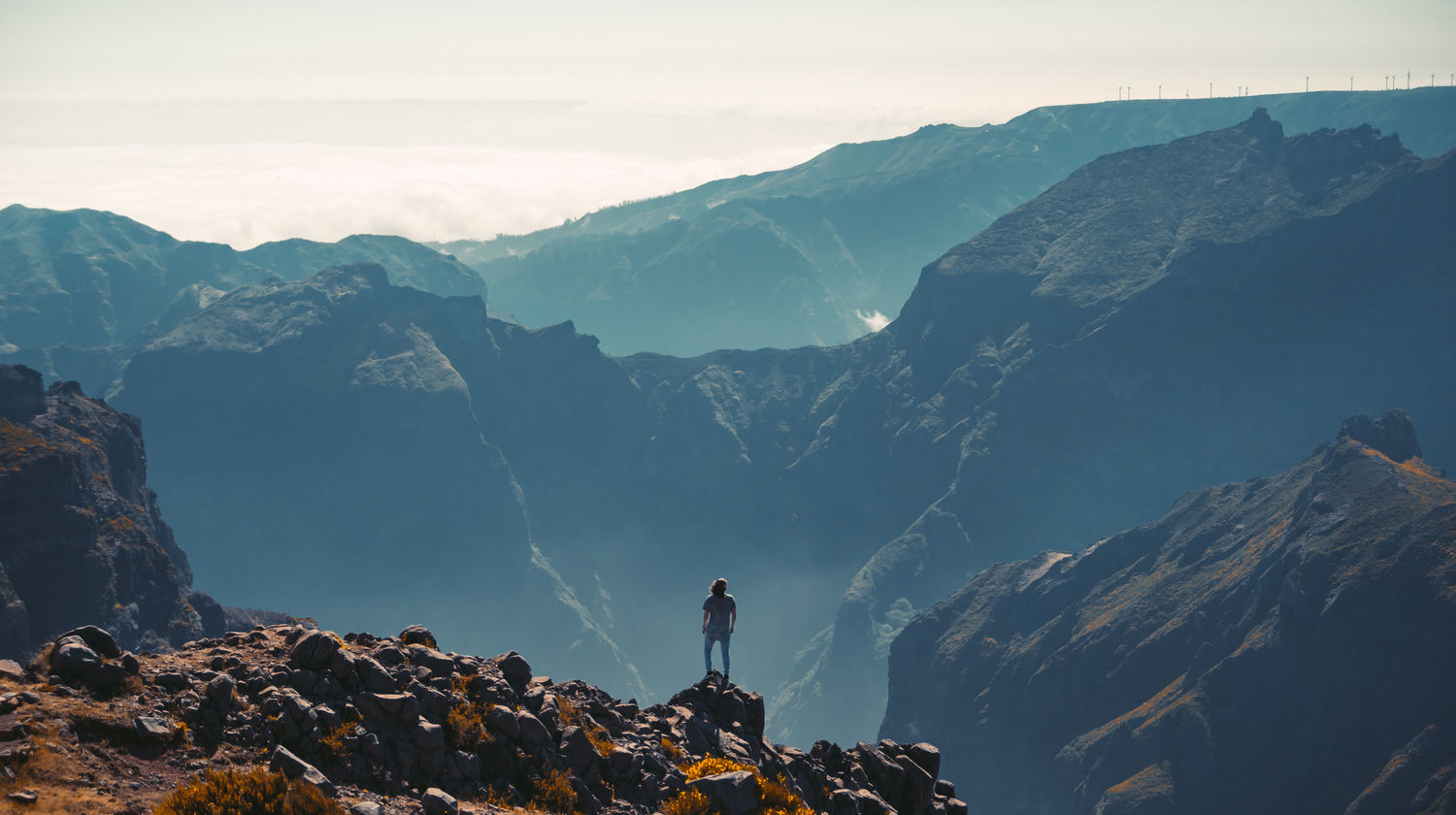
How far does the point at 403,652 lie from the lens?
43.7 meters

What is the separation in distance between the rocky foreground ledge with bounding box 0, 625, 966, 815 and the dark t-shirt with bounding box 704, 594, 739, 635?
274cm

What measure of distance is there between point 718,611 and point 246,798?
23020 mm

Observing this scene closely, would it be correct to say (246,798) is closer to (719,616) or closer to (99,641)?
(99,641)

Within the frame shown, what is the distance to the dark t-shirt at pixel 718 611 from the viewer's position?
167 ft

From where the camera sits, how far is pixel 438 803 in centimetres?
3556

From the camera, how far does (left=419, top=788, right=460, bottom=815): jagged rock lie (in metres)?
35.5

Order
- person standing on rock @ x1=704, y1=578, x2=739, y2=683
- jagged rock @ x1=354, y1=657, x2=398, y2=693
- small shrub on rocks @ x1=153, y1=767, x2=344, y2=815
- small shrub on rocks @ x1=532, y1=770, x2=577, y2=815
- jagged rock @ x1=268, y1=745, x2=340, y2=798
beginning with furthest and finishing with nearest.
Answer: person standing on rock @ x1=704, y1=578, x2=739, y2=683 < small shrub on rocks @ x1=532, y1=770, x2=577, y2=815 < jagged rock @ x1=354, y1=657, x2=398, y2=693 < jagged rock @ x1=268, y1=745, x2=340, y2=798 < small shrub on rocks @ x1=153, y1=767, x2=344, y2=815

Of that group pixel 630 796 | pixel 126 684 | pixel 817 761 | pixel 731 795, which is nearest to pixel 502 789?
pixel 630 796

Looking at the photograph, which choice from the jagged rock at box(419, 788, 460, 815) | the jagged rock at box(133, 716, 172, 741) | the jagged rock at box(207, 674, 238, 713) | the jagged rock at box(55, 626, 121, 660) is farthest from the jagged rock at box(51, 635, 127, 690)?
the jagged rock at box(419, 788, 460, 815)

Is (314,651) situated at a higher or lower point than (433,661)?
lower

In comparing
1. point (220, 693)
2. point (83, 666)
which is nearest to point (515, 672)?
point (220, 693)

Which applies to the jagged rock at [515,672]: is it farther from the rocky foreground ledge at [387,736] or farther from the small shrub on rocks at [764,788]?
the small shrub on rocks at [764,788]

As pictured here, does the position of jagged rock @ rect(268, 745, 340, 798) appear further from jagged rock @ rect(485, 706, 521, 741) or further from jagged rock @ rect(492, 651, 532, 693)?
jagged rock @ rect(492, 651, 532, 693)

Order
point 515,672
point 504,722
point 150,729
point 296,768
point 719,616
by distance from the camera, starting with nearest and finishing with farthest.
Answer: point 296,768
point 150,729
point 504,722
point 515,672
point 719,616
